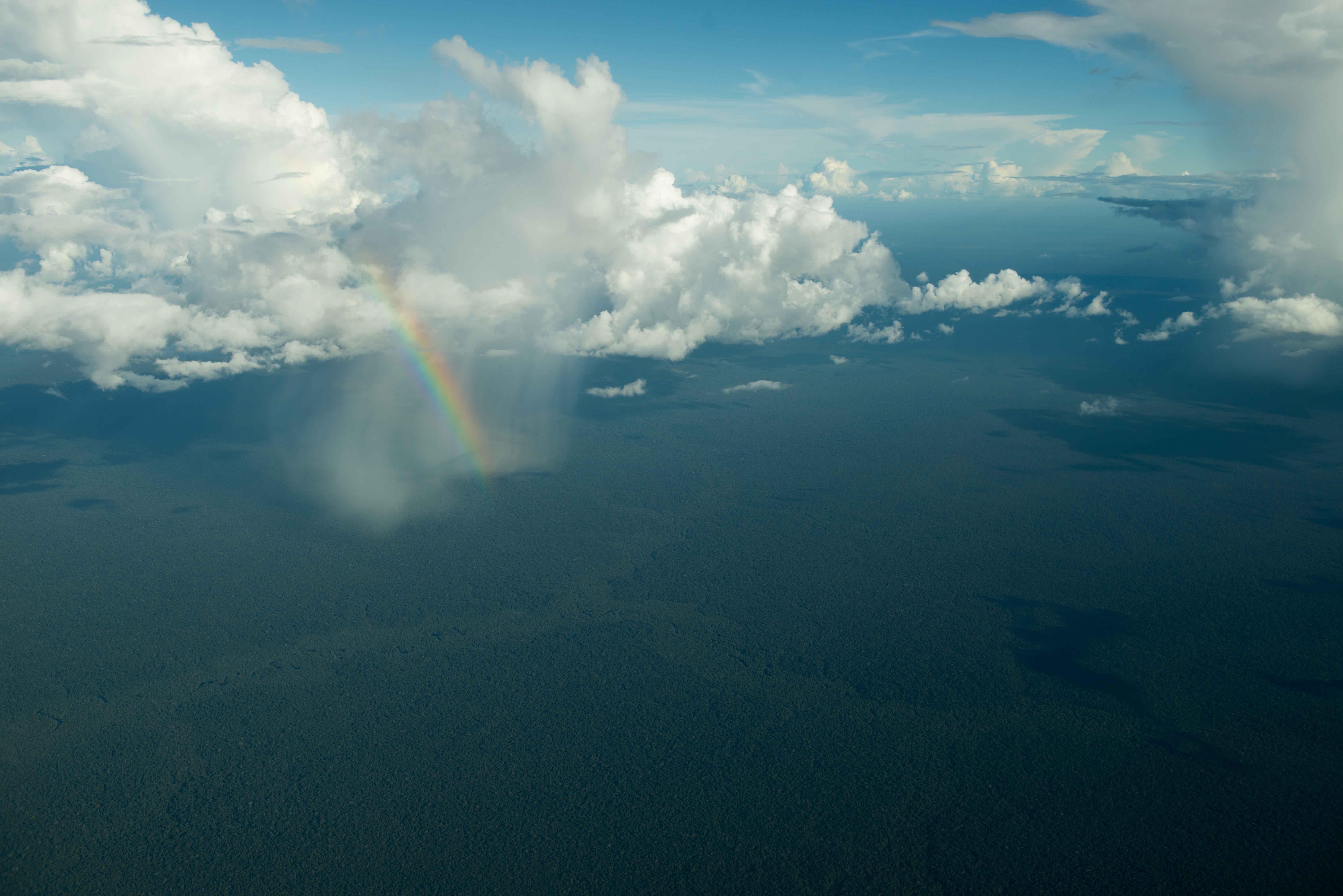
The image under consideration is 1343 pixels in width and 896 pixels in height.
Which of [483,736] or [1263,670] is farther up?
[1263,670]

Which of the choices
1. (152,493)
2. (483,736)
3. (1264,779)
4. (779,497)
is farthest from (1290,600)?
(152,493)

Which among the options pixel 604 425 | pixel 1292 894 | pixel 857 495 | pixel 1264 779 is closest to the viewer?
pixel 1292 894

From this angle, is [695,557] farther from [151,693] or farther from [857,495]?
[151,693]

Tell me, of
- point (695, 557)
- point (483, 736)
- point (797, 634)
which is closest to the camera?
point (483, 736)

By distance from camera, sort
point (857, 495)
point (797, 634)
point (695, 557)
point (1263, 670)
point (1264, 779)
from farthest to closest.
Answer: point (857, 495)
point (695, 557)
point (797, 634)
point (1263, 670)
point (1264, 779)

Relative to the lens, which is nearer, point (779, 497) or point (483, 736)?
point (483, 736)

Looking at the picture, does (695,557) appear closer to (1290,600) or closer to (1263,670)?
(1263,670)

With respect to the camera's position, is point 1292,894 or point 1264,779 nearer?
point 1292,894

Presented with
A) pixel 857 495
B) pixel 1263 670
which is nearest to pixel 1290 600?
pixel 1263 670

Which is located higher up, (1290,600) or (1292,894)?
(1290,600)
